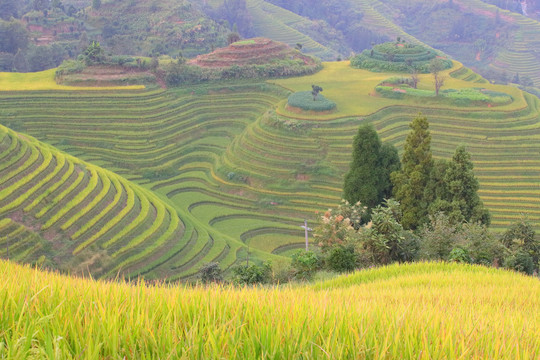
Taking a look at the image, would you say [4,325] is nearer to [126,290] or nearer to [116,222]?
[126,290]

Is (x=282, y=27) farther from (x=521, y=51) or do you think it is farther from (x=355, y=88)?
(x=355, y=88)

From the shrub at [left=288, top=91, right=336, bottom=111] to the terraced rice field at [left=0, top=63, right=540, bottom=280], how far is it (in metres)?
1.14

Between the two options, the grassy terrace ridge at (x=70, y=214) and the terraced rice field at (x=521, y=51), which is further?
the terraced rice field at (x=521, y=51)

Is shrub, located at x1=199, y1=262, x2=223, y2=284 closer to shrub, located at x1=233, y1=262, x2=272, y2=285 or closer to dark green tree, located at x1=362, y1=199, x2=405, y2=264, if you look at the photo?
shrub, located at x1=233, y1=262, x2=272, y2=285

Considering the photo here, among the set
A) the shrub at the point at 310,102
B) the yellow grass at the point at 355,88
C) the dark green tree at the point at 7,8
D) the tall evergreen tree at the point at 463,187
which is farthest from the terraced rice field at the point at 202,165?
the dark green tree at the point at 7,8

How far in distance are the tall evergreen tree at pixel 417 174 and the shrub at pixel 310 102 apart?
59.4ft

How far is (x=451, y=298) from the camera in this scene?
4516 mm

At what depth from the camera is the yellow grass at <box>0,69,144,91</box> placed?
128 ft

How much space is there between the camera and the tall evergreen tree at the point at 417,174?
16531 mm

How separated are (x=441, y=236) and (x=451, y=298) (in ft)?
24.9

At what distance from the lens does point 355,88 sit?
41406mm

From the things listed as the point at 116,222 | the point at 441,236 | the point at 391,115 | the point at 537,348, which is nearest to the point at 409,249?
the point at 441,236

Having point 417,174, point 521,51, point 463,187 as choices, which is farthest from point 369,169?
point 521,51

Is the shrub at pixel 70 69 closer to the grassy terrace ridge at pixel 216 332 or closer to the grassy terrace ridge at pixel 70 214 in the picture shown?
the grassy terrace ridge at pixel 70 214
